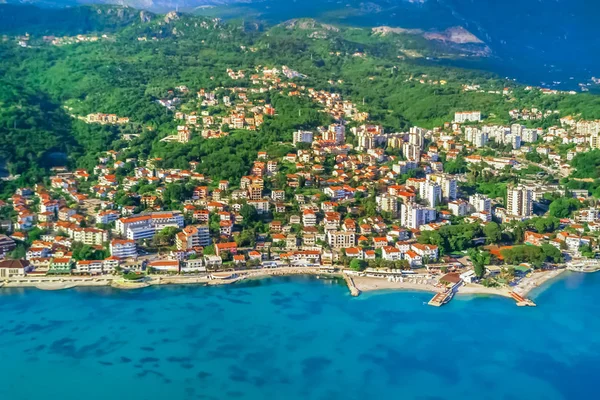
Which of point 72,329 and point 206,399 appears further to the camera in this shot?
point 72,329

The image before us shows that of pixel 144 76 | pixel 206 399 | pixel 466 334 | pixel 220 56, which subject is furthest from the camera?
pixel 220 56

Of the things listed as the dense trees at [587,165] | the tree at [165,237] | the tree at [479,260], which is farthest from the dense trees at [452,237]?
the dense trees at [587,165]

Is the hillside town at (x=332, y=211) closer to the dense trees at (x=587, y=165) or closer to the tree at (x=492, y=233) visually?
the tree at (x=492, y=233)

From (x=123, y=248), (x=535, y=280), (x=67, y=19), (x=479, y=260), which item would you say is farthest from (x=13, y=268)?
(x=67, y=19)

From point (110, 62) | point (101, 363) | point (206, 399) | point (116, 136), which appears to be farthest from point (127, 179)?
point (110, 62)

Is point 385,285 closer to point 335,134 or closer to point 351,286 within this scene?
point 351,286

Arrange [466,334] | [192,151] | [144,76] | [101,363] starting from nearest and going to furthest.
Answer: [101,363]
[466,334]
[192,151]
[144,76]

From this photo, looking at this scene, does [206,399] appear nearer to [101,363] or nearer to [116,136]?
[101,363]

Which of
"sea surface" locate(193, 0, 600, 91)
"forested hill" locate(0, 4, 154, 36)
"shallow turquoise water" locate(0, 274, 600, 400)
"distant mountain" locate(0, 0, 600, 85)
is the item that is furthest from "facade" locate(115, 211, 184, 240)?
"distant mountain" locate(0, 0, 600, 85)
